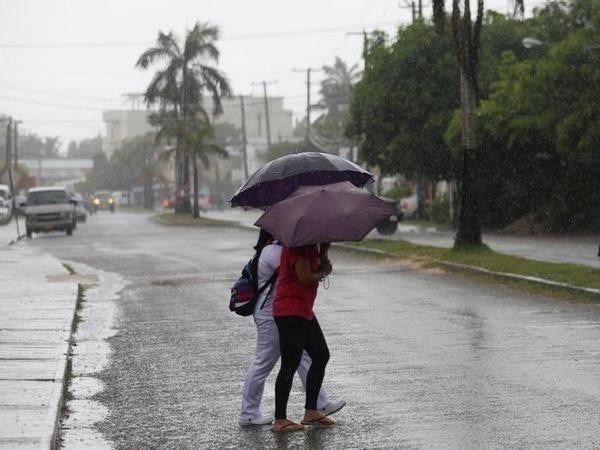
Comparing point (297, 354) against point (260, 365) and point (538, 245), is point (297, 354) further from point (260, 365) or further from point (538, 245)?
point (538, 245)

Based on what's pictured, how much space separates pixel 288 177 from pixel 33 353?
493 cm

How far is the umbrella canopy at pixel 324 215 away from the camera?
360 inches

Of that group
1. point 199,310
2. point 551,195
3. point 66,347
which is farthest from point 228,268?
point 551,195

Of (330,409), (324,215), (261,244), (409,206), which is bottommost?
(409,206)

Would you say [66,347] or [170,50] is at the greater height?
[170,50]

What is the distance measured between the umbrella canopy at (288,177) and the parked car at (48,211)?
1792 inches

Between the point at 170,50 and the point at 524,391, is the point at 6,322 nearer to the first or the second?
the point at 524,391

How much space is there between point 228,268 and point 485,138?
76.0 ft

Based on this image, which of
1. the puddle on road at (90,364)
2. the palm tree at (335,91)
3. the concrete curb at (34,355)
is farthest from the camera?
the palm tree at (335,91)

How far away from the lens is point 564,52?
43.2 m

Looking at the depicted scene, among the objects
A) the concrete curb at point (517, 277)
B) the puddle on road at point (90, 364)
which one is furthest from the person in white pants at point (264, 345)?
the concrete curb at point (517, 277)

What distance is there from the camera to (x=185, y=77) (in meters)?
83.8

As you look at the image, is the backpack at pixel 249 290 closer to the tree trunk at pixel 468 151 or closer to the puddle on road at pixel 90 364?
the puddle on road at pixel 90 364

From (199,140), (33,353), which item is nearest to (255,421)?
(33,353)
